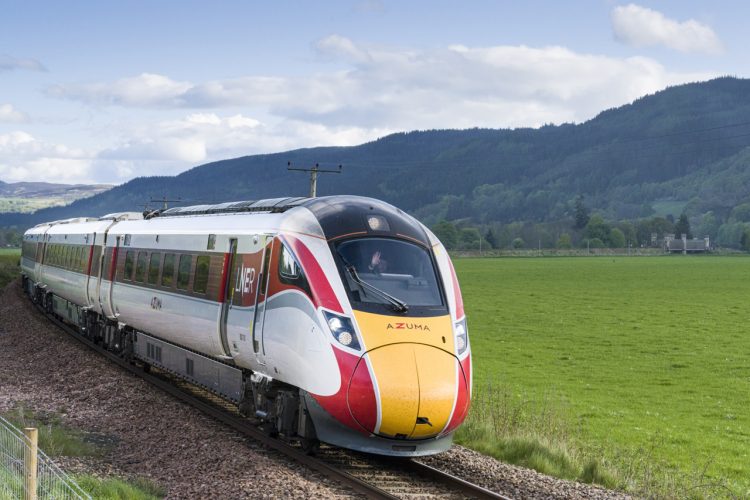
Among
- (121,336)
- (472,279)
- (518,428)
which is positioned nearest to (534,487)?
(518,428)

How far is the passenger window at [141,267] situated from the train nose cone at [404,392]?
1055 centimetres

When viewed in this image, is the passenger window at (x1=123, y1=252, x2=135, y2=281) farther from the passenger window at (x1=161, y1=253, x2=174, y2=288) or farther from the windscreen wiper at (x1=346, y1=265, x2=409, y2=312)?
the windscreen wiper at (x1=346, y1=265, x2=409, y2=312)

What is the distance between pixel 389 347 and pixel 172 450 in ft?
13.9

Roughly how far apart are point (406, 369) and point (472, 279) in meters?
87.8

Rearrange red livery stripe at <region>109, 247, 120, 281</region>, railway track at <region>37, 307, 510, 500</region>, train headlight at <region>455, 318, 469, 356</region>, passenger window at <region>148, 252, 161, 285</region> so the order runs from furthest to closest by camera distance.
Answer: red livery stripe at <region>109, 247, 120, 281</region>
passenger window at <region>148, 252, 161, 285</region>
train headlight at <region>455, 318, 469, 356</region>
railway track at <region>37, 307, 510, 500</region>

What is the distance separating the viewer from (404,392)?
1223 centimetres

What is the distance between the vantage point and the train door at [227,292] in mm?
15922

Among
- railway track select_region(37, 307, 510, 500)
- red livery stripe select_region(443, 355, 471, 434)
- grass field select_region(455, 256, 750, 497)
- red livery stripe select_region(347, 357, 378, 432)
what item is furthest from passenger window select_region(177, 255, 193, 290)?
red livery stripe select_region(443, 355, 471, 434)

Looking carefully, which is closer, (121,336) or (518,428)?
(518,428)

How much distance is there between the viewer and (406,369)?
12312 mm

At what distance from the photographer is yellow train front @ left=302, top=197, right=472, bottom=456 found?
12242 millimetres

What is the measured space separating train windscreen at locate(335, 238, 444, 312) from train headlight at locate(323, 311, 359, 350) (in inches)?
10.9

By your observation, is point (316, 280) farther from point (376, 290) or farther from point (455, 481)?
→ point (455, 481)

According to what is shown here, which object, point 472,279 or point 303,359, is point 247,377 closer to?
point 303,359
